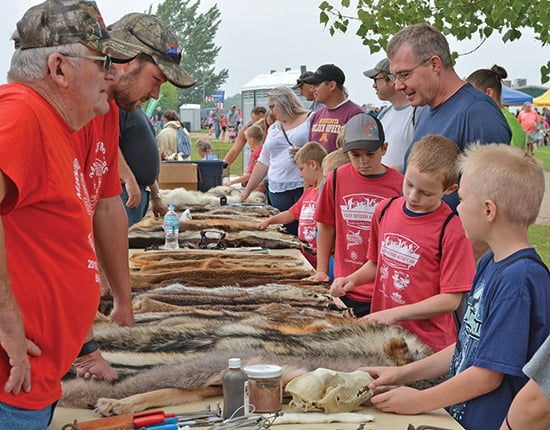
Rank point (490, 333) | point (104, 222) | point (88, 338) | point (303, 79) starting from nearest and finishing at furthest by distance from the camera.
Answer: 1. point (490, 333)
2. point (88, 338)
3. point (104, 222)
4. point (303, 79)

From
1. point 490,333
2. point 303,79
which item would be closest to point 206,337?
point 490,333

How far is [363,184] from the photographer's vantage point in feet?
12.7

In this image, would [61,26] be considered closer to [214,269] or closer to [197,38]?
[214,269]

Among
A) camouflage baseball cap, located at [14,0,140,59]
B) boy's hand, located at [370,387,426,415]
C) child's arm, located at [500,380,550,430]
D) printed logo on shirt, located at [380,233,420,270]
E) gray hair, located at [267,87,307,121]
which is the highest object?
camouflage baseball cap, located at [14,0,140,59]

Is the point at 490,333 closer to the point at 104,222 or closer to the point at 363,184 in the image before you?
the point at 104,222

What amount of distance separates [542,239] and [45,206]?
383 inches

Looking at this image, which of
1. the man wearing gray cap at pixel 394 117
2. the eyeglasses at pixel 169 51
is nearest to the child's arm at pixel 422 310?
the eyeglasses at pixel 169 51

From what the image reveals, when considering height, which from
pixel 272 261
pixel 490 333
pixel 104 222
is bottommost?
pixel 272 261

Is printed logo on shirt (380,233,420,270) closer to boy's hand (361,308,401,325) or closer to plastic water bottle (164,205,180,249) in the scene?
boy's hand (361,308,401,325)

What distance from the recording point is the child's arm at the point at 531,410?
163 cm

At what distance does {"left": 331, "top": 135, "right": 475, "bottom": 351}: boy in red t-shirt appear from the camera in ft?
9.16

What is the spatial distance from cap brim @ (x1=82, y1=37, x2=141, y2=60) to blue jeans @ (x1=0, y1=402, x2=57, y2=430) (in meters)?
0.86

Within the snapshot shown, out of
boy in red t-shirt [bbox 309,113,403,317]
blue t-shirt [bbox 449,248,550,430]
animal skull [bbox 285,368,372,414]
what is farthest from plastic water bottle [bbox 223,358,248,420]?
boy in red t-shirt [bbox 309,113,403,317]

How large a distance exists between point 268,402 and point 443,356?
0.64m
